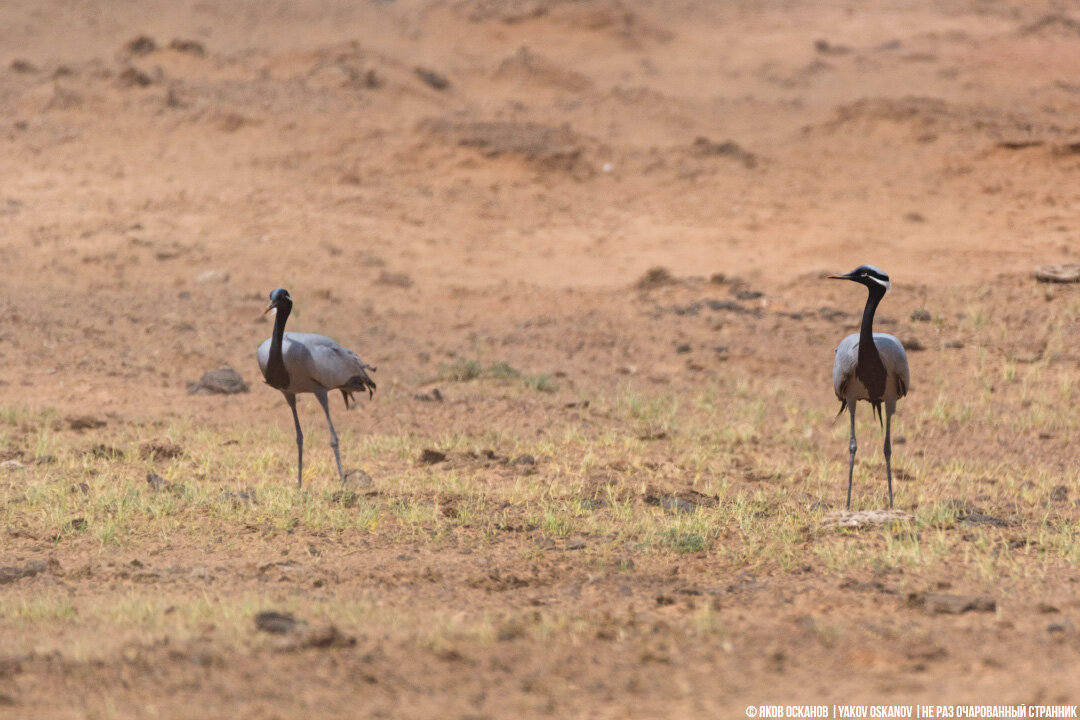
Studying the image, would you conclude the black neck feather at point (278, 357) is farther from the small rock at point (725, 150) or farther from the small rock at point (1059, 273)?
the small rock at point (725, 150)

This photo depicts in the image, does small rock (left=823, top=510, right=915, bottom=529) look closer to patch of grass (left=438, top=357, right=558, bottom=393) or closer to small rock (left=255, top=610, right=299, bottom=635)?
small rock (left=255, top=610, right=299, bottom=635)

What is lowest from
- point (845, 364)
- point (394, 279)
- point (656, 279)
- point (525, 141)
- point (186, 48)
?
point (845, 364)

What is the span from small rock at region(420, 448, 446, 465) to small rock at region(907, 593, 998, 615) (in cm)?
406

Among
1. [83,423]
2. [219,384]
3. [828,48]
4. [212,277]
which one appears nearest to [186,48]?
[212,277]

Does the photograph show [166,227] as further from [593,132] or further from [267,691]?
[267,691]

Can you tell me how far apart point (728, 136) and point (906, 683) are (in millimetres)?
16484

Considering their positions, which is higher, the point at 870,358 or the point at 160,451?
the point at 870,358

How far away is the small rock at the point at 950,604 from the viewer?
15.9 feet

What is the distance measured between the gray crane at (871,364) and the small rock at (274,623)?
3797 mm

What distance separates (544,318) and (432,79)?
928cm

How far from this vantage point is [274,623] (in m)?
4.47

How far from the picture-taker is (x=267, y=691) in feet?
12.9

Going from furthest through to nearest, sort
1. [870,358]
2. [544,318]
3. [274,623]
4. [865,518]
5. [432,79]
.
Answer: [432,79], [544,318], [870,358], [865,518], [274,623]

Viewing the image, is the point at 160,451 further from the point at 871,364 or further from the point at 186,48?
the point at 186,48
